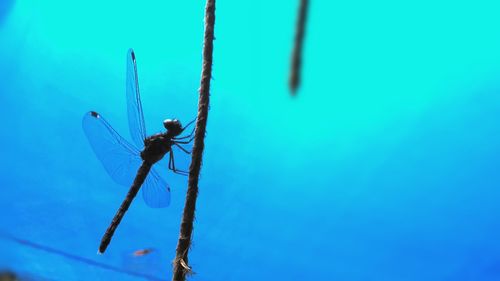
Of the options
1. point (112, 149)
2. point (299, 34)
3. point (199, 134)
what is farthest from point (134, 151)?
point (299, 34)

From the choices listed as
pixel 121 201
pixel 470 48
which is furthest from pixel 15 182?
pixel 470 48

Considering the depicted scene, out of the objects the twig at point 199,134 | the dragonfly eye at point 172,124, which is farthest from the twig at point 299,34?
the dragonfly eye at point 172,124

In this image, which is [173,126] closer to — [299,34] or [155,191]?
[155,191]

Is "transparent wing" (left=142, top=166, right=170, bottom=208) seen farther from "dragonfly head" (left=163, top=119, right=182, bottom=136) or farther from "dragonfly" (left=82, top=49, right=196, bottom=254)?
"dragonfly head" (left=163, top=119, right=182, bottom=136)

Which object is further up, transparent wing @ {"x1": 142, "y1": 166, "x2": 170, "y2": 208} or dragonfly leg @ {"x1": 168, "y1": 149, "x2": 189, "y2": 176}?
dragonfly leg @ {"x1": 168, "y1": 149, "x2": 189, "y2": 176}

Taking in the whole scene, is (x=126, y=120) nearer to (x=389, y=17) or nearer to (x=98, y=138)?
(x=98, y=138)

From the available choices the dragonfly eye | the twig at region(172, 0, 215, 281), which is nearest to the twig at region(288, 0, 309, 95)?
the twig at region(172, 0, 215, 281)

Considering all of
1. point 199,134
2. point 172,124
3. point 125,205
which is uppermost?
point 172,124
